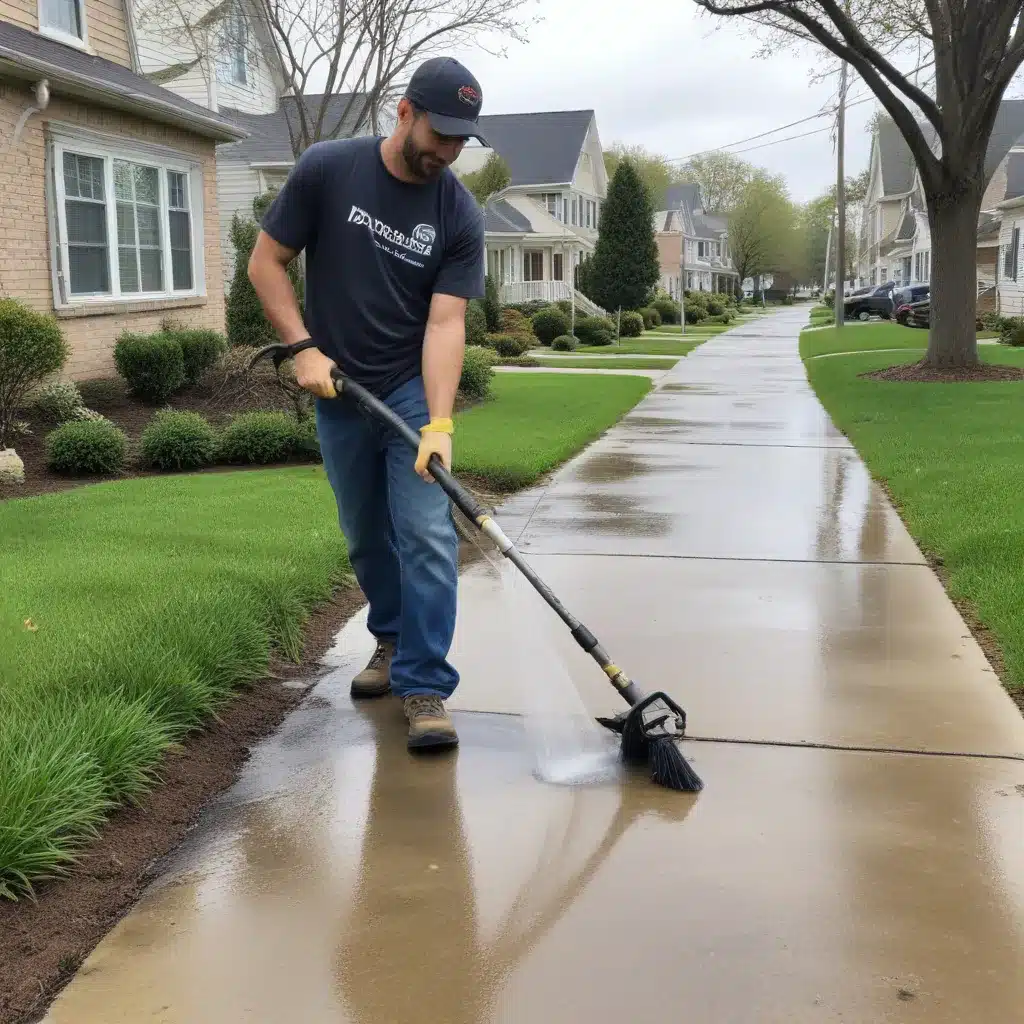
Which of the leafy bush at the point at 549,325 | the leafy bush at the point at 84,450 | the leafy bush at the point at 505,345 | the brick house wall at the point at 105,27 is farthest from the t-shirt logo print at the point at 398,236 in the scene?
the leafy bush at the point at 549,325

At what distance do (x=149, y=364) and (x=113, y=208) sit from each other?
2144 millimetres

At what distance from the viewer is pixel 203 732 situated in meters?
3.77

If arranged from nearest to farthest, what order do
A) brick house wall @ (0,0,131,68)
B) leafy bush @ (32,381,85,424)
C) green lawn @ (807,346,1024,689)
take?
1. green lawn @ (807,346,1024,689)
2. leafy bush @ (32,381,85,424)
3. brick house wall @ (0,0,131,68)

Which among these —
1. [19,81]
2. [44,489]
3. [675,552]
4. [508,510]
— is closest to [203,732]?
[675,552]

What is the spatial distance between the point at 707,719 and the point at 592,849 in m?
1.06

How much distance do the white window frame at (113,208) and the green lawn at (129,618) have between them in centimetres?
485

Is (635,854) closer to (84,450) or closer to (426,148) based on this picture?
(426,148)

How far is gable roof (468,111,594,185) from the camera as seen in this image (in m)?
47.4

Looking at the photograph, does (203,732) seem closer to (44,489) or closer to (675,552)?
(675,552)

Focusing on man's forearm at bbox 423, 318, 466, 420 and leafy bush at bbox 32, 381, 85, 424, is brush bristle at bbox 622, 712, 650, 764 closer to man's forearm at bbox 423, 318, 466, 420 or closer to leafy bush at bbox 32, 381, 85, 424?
man's forearm at bbox 423, 318, 466, 420

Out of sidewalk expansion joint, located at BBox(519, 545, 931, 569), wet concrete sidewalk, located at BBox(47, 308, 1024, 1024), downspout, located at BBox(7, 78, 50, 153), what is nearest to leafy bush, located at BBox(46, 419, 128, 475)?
downspout, located at BBox(7, 78, 50, 153)

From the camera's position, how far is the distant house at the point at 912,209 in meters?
38.1

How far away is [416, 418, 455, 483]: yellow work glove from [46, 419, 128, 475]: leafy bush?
6.29 m

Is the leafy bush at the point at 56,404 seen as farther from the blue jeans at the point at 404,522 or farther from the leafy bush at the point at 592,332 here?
the leafy bush at the point at 592,332
